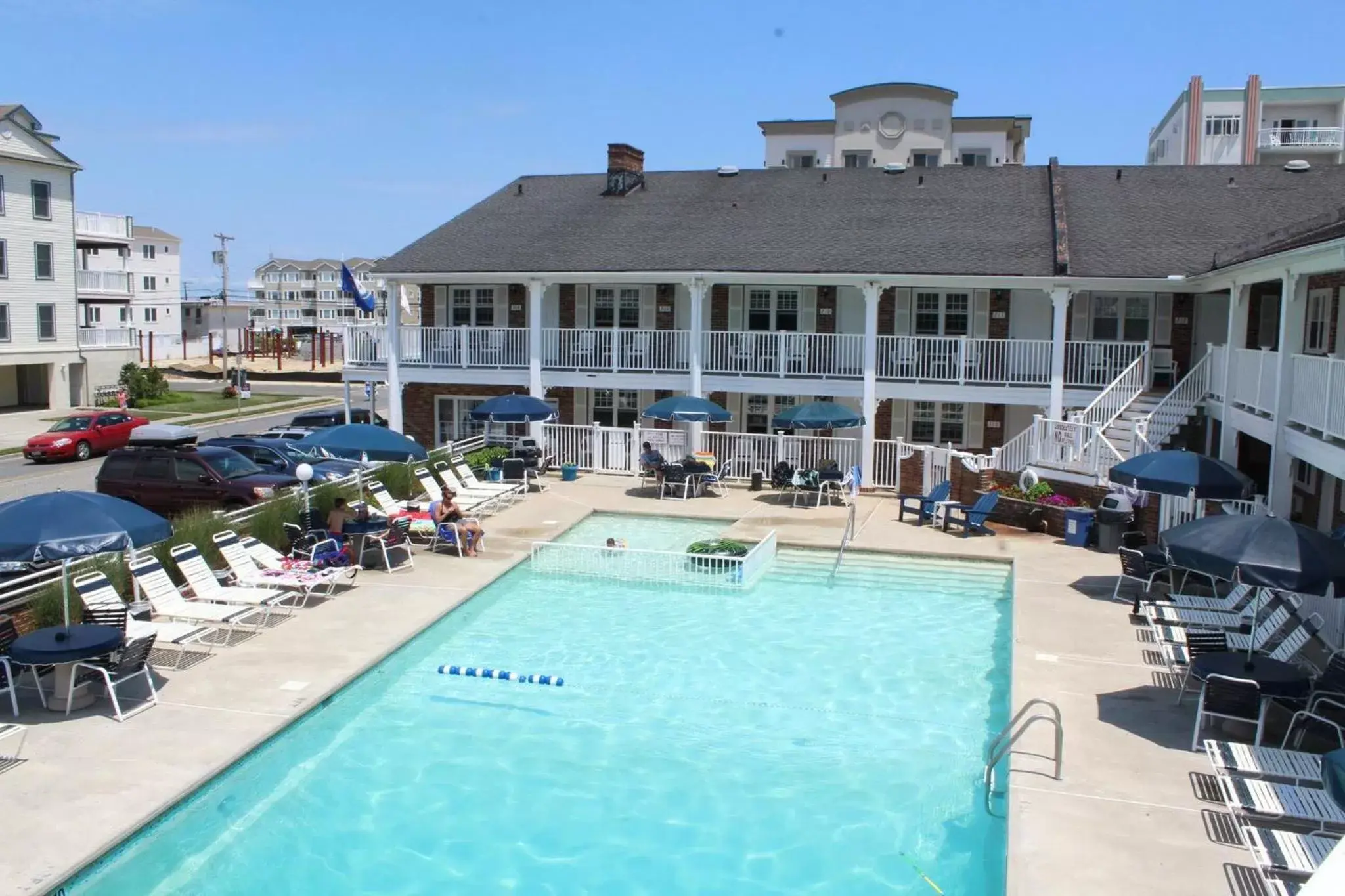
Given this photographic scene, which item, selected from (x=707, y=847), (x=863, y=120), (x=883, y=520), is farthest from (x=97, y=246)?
(x=707, y=847)

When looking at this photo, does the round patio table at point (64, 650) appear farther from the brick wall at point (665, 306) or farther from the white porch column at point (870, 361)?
the brick wall at point (665, 306)

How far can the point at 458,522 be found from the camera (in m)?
19.2

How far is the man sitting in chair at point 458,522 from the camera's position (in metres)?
18.8

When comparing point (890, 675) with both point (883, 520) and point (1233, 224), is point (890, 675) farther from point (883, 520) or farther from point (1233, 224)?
point (1233, 224)

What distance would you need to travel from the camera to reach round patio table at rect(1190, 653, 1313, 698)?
34.3ft

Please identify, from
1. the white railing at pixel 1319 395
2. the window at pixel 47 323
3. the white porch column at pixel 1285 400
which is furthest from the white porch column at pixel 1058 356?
the window at pixel 47 323

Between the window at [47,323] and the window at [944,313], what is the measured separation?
125 feet

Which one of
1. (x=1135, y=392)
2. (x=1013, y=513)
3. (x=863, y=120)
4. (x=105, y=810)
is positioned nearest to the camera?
(x=105, y=810)

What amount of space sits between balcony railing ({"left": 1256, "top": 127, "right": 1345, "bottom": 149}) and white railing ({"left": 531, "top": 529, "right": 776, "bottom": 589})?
189 feet

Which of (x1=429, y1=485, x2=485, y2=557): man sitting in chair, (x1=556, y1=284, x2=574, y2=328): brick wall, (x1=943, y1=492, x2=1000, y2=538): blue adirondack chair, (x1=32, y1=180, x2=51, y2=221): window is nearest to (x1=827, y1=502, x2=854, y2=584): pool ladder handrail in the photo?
(x1=943, y1=492, x2=1000, y2=538): blue adirondack chair

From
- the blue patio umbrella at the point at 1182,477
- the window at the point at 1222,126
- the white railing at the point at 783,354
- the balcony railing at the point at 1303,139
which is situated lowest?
the blue patio umbrella at the point at 1182,477

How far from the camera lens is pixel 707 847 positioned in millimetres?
9664

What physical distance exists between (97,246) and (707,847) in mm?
58607

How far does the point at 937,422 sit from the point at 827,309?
13.6 ft
